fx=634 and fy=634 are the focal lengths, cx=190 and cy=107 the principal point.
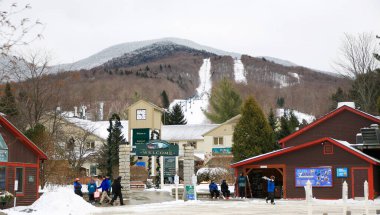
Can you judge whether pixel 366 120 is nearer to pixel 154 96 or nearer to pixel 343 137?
pixel 343 137

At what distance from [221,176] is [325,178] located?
53.4 feet

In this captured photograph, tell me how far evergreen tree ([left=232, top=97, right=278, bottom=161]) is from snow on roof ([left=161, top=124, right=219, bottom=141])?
91.1ft

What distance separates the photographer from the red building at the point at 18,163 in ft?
91.1

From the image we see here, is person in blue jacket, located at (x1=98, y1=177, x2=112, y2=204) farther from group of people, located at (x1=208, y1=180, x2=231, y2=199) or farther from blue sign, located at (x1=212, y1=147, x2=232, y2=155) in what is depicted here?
blue sign, located at (x1=212, y1=147, x2=232, y2=155)

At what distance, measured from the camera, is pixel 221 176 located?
5016 centimetres

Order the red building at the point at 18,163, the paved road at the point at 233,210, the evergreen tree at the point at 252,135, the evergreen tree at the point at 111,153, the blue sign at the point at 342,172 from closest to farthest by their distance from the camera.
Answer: the paved road at the point at 233,210 → the red building at the point at 18,163 → the blue sign at the point at 342,172 → the evergreen tree at the point at 252,135 → the evergreen tree at the point at 111,153

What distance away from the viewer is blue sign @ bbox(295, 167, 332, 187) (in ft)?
114

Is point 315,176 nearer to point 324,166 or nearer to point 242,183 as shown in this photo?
point 324,166

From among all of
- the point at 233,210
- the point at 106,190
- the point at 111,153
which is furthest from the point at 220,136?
the point at 233,210

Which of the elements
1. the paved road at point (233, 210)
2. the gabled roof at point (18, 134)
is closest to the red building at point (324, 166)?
the paved road at point (233, 210)

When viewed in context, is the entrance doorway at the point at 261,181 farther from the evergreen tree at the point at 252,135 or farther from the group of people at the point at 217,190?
the evergreen tree at the point at 252,135

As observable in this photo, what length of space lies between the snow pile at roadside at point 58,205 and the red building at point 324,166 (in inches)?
548

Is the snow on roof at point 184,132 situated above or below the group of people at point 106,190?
above

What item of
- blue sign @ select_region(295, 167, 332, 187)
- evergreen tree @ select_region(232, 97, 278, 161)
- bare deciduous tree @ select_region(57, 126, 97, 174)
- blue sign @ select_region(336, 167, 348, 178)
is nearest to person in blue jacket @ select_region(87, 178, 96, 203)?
blue sign @ select_region(295, 167, 332, 187)
